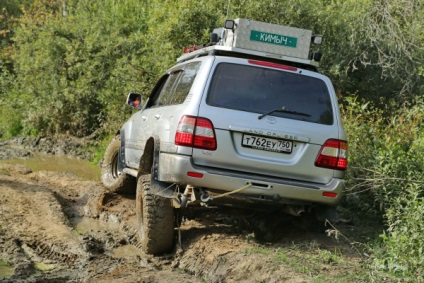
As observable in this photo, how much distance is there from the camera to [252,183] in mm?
5898

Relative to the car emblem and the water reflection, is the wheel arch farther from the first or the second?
the water reflection

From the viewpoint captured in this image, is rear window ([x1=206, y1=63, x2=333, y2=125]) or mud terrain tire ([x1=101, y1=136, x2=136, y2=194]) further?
mud terrain tire ([x1=101, y1=136, x2=136, y2=194])

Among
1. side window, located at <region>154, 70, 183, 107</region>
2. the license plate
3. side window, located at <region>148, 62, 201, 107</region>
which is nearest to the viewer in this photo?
the license plate

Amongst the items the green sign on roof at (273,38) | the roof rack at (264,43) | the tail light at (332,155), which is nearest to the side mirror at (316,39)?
the roof rack at (264,43)

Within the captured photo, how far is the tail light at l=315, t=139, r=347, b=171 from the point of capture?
613 centimetres

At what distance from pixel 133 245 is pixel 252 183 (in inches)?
75.6

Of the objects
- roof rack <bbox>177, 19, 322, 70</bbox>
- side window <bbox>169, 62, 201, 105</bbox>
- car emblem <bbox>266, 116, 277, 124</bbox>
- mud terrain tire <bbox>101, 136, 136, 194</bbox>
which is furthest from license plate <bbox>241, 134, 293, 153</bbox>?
mud terrain tire <bbox>101, 136, 136, 194</bbox>

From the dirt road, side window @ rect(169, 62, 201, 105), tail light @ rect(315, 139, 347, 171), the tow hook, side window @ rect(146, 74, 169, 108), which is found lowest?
the dirt road

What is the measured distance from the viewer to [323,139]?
614 cm

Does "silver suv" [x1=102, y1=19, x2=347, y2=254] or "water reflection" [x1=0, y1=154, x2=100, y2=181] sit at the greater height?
"silver suv" [x1=102, y1=19, x2=347, y2=254]

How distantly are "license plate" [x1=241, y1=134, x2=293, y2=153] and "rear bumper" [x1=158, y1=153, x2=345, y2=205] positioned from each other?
0.90ft

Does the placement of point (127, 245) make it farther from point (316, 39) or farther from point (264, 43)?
point (316, 39)

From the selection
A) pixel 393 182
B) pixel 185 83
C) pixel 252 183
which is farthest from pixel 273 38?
pixel 393 182

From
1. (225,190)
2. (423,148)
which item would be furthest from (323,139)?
(423,148)
